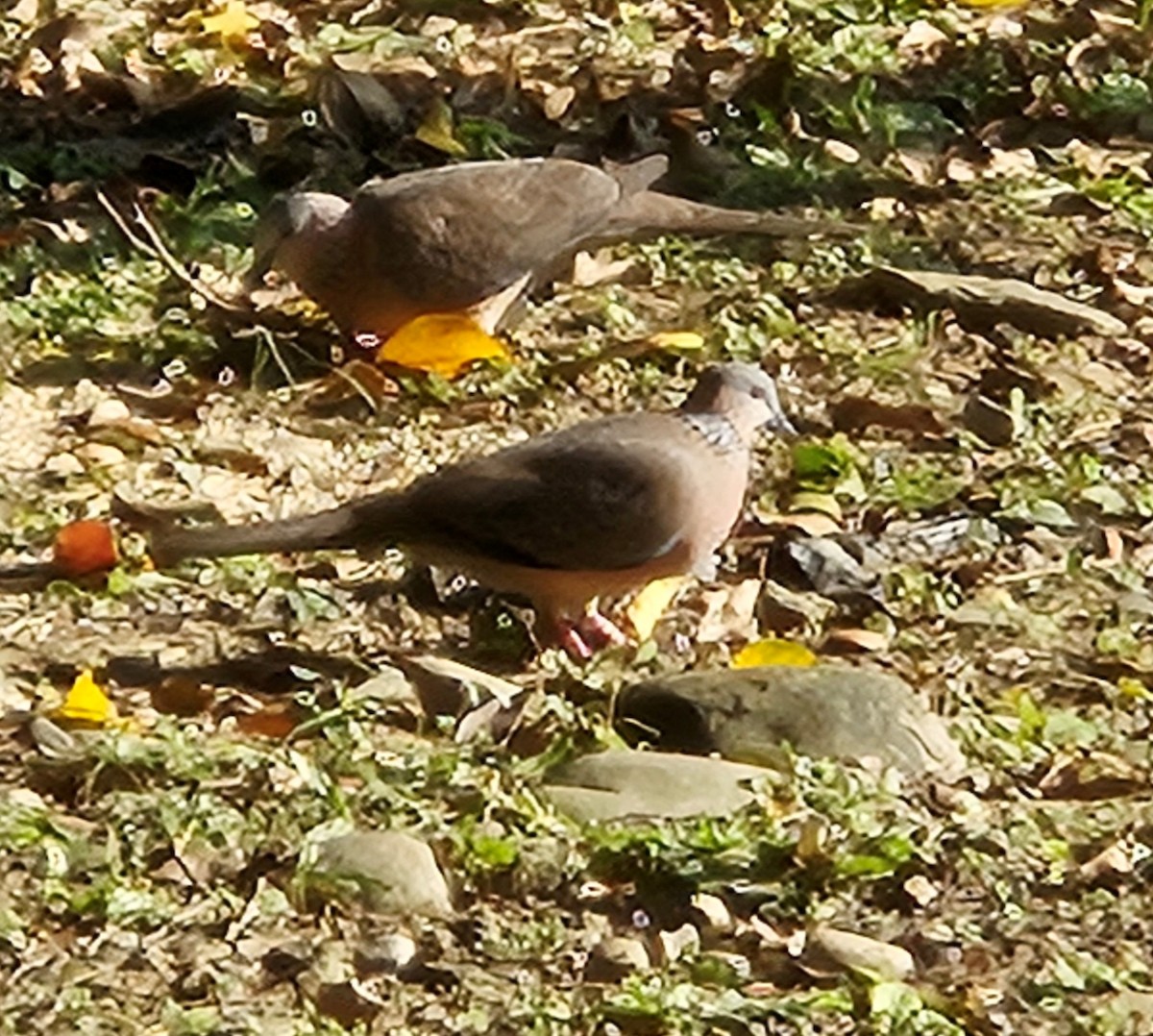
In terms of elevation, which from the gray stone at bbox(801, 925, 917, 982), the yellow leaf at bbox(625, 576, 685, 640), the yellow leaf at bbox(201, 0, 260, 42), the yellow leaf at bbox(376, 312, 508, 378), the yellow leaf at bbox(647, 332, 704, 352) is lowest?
the yellow leaf at bbox(201, 0, 260, 42)

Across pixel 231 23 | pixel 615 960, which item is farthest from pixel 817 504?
pixel 231 23

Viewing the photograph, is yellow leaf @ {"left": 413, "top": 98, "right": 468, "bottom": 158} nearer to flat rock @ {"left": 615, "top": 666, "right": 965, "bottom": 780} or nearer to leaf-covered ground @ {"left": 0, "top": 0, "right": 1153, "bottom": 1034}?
leaf-covered ground @ {"left": 0, "top": 0, "right": 1153, "bottom": 1034}

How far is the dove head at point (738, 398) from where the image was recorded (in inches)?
234

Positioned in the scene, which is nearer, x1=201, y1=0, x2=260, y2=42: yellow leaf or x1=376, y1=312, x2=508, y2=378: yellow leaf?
x1=376, y1=312, x2=508, y2=378: yellow leaf

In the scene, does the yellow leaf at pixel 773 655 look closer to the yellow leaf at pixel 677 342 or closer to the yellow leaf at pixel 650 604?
the yellow leaf at pixel 650 604

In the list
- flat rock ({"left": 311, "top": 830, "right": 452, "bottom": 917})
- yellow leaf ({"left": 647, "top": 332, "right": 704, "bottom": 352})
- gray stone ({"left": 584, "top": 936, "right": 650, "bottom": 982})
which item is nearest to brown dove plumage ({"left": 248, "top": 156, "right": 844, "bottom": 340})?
yellow leaf ({"left": 647, "top": 332, "right": 704, "bottom": 352})

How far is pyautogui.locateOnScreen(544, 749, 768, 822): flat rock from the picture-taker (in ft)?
16.5

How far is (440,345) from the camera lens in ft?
23.0

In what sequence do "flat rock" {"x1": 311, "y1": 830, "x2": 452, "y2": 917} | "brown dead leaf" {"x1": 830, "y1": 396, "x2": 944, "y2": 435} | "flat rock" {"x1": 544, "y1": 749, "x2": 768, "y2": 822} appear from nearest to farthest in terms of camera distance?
"flat rock" {"x1": 311, "y1": 830, "x2": 452, "y2": 917}
"flat rock" {"x1": 544, "y1": 749, "x2": 768, "y2": 822}
"brown dead leaf" {"x1": 830, "y1": 396, "x2": 944, "y2": 435}

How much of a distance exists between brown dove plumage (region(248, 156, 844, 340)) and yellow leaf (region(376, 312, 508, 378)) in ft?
0.10

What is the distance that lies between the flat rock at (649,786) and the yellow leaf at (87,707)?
837 mm

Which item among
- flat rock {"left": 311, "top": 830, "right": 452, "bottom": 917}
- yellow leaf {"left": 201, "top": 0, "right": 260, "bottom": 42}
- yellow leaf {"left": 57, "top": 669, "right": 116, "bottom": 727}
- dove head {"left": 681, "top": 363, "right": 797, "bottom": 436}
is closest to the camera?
flat rock {"left": 311, "top": 830, "right": 452, "bottom": 917}

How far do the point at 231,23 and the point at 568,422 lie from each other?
2.49 m

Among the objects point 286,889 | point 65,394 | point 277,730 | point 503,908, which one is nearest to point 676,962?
point 503,908
